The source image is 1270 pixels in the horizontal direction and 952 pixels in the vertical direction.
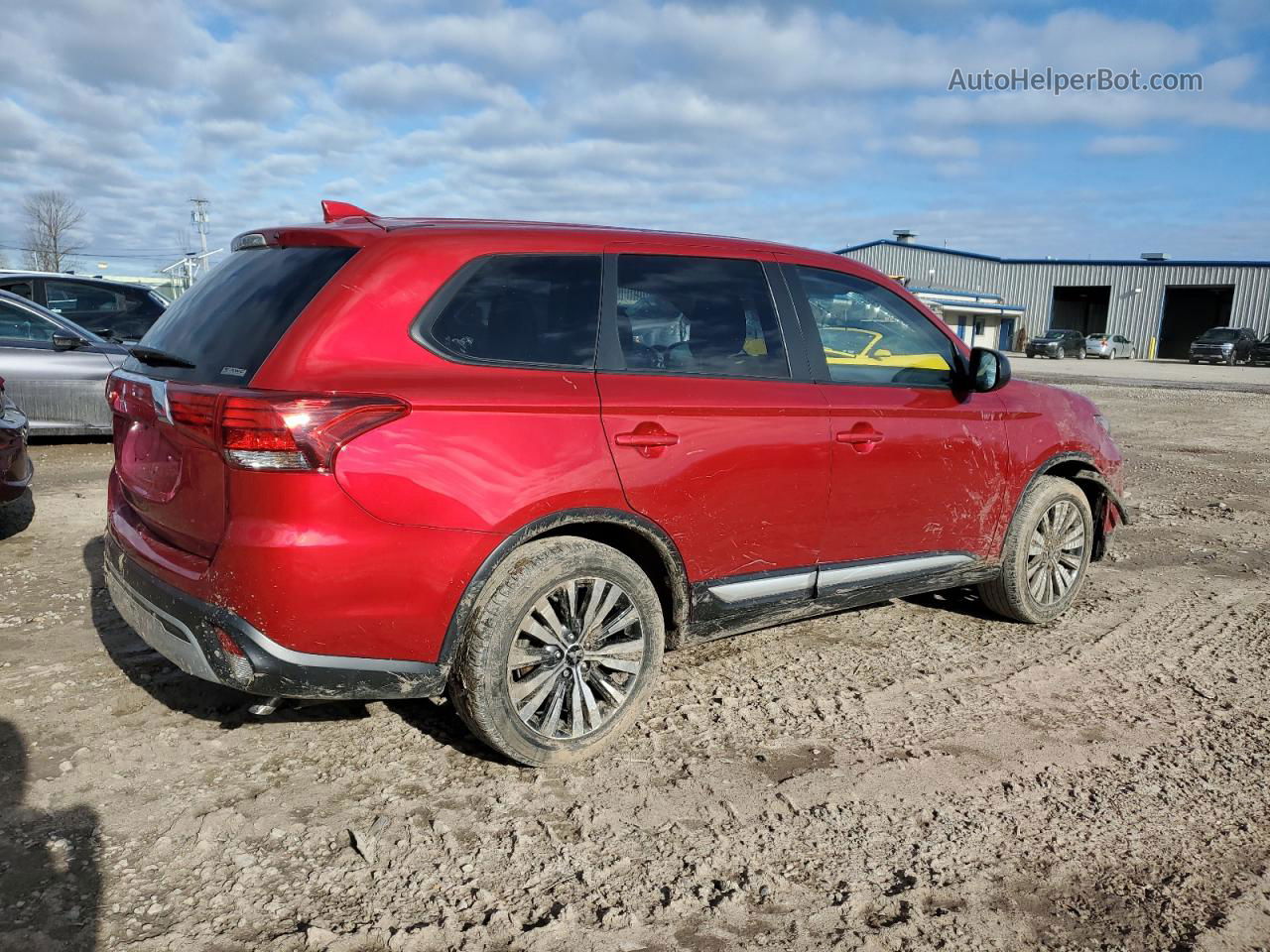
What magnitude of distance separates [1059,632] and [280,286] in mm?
4058

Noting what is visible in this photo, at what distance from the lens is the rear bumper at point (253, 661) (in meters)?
2.72

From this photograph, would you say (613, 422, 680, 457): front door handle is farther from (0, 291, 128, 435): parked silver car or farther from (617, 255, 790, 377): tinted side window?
(0, 291, 128, 435): parked silver car

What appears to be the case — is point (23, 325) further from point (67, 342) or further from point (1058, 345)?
point (1058, 345)

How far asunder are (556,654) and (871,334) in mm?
2092

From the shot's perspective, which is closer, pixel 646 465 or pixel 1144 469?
pixel 646 465

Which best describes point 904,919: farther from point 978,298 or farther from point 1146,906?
point 978,298

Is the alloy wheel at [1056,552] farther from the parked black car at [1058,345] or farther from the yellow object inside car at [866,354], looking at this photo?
the parked black car at [1058,345]

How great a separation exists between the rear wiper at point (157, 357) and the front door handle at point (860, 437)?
2.43 m

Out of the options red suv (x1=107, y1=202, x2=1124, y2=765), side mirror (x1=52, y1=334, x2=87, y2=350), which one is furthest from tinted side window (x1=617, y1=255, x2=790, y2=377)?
side mirror (x1=52, y1=334, x2=87, y2=350)

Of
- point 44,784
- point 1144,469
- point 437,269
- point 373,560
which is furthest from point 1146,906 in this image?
point 1144,469

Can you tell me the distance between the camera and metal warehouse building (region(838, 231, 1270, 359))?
160 feet

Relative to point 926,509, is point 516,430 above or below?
above

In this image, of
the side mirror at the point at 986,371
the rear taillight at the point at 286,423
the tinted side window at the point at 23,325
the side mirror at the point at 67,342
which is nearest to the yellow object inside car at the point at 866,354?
the side mirror at the point at 986,371

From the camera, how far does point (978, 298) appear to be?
48031 millimetres
